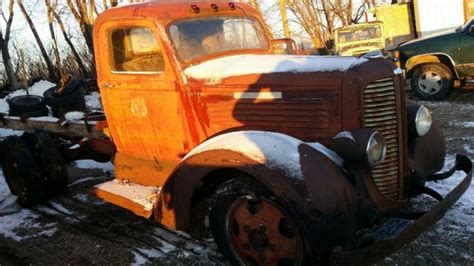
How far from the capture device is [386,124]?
3375mm

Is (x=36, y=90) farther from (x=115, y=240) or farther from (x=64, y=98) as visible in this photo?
(x=115, y=240)

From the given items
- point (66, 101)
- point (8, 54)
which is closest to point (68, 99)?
point (66, 101)

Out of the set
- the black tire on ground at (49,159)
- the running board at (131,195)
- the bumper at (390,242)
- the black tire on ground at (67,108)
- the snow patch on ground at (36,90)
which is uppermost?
the snow patch on ground at (36,90)

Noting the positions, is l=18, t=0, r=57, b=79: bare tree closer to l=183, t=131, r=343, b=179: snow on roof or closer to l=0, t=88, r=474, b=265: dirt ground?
l=0, t=88, r=474, b=265: dirt ground

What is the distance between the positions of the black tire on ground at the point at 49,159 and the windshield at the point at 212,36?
2.28 meters

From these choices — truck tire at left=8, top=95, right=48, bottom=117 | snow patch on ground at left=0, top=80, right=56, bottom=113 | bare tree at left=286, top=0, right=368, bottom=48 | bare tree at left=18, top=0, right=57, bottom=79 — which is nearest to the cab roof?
truck tire at left=8, top=95, right=48, bottom=117

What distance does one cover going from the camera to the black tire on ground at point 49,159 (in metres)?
5.30

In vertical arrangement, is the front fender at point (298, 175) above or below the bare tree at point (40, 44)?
below

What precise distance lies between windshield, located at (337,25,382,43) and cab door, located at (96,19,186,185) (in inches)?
519

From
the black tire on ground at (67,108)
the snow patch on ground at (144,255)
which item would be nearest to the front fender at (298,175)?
the snow patch on ground at (144,255)

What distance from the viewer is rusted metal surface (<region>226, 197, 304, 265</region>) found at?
119 inches

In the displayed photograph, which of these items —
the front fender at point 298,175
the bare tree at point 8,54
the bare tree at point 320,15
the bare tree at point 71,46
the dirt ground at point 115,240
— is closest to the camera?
the front fender at point 298,175

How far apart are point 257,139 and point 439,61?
8067 millimetres

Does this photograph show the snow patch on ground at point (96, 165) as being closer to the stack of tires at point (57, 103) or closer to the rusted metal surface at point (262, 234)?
the stack of tires at point (57, 103)
